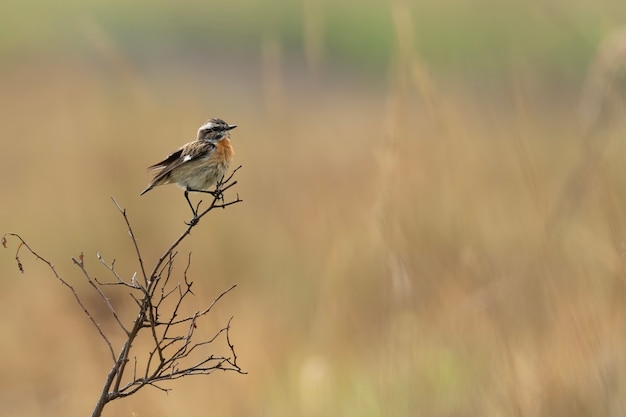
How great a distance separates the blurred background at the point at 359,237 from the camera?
10.3ft

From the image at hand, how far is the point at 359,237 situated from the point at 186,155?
239cm

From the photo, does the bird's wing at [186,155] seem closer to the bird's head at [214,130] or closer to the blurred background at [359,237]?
the bird's head at [214,130]

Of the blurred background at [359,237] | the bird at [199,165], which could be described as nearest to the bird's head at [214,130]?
the bird at [199,165]

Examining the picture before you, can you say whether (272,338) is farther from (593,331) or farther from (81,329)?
(593,331)

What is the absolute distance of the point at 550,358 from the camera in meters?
3.31

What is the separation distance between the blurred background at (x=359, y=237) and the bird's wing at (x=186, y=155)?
50 cm

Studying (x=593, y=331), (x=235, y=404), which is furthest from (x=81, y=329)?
(x=593, y=331)

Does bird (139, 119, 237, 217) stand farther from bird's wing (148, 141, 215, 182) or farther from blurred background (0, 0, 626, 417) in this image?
blurred background (0, 0, 626, 417)

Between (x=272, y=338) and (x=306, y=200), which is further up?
(x=306, y=200)

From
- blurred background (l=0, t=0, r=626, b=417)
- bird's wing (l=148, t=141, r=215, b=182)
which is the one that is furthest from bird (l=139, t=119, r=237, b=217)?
blurred background (l=0, t=0, r=626, b=417)

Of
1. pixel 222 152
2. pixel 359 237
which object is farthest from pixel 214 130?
pixel 359 237

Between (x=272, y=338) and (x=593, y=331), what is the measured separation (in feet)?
5.86

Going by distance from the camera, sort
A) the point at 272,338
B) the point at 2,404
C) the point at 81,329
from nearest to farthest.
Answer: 1. the point at 272,338
2. the point at 2,404
3. the point at 81,329

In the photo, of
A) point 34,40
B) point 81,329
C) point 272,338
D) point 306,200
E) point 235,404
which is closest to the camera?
point 235,404
